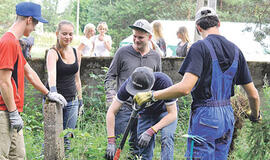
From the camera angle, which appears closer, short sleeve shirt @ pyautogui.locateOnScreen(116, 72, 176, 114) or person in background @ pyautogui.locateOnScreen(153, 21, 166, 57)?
short sleeve shirt @ pyautogui.locateOnScreen(116, 72, 176, 114)

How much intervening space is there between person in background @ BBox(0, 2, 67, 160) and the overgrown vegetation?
0.43 m

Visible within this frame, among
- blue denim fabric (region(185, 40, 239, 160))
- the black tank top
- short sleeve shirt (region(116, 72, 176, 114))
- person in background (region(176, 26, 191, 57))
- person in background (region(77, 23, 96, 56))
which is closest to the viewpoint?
blue denim fabric (region(185, 40, 239, 160))

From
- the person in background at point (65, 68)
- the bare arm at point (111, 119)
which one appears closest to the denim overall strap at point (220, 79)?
the bare arm at point (111, 119)

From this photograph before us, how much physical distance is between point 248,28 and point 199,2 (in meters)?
9.09

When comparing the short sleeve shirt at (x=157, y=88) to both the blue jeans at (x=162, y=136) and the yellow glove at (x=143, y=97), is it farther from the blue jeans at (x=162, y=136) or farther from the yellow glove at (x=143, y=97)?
the yellow glove at (x=143, y=97)

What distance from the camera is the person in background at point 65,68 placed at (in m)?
4.51

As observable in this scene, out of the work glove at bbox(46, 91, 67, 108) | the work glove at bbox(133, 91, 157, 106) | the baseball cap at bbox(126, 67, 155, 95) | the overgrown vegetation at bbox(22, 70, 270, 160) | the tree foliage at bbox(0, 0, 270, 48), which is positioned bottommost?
the overgrown vegetation at bbox(22, 70, 270, 160)

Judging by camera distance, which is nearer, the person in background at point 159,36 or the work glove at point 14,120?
the work glove at point 14,120

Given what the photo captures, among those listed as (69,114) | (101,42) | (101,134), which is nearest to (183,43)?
(101,42)

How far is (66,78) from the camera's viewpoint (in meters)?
4.81

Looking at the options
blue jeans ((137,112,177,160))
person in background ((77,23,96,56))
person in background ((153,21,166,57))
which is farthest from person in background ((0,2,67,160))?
person in background ((77,23,96,56))

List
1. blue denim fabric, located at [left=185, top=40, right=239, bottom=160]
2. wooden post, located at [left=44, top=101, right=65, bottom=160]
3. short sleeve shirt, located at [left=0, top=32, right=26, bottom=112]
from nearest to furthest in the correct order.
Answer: blue denim fabric, located at [left=185, top=40, right=239, bottom=160] < short sleeve shirt, located at [left=0, top=32, right=26, bottom=112] < wooden post, located at [left=44, top=101, right=65, bottom=160]

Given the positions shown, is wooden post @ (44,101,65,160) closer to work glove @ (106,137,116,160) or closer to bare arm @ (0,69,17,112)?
bare arm @ (0,69,17,112)

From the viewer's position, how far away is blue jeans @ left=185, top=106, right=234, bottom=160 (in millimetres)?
3264
